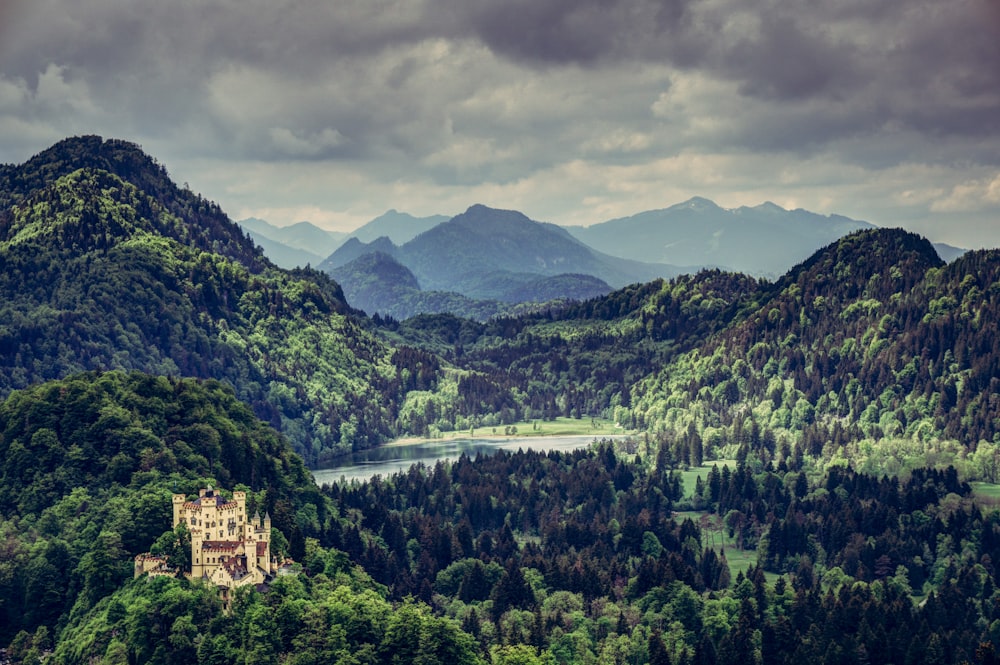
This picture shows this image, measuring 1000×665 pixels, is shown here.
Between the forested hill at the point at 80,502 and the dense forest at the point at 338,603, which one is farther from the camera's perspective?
the forested hill at the point at 80,502

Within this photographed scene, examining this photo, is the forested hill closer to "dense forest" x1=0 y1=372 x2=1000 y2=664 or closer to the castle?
"dense forest" x1=0 y1=372 x2=1000 y2=664

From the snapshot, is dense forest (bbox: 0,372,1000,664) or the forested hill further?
the forested hill

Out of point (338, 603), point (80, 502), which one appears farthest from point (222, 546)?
point (80, 502)

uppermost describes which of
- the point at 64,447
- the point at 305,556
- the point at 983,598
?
the point at 64,447

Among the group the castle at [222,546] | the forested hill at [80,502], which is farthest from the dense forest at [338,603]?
the castle at [222,546]

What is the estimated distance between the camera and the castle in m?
148

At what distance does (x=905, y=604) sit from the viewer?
182m

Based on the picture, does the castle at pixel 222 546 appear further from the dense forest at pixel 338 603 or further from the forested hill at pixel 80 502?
the forested hill at pixel 80 502

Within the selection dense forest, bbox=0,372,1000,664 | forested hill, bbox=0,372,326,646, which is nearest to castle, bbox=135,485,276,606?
dense forest, bbox=0,372,1000,664

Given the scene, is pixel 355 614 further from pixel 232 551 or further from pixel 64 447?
pixel 64 447

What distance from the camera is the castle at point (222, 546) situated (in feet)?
487

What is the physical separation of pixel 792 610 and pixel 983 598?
108 ft

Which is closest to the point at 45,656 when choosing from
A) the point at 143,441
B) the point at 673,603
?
the point at 143,441

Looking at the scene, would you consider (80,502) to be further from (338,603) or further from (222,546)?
(338,603)
